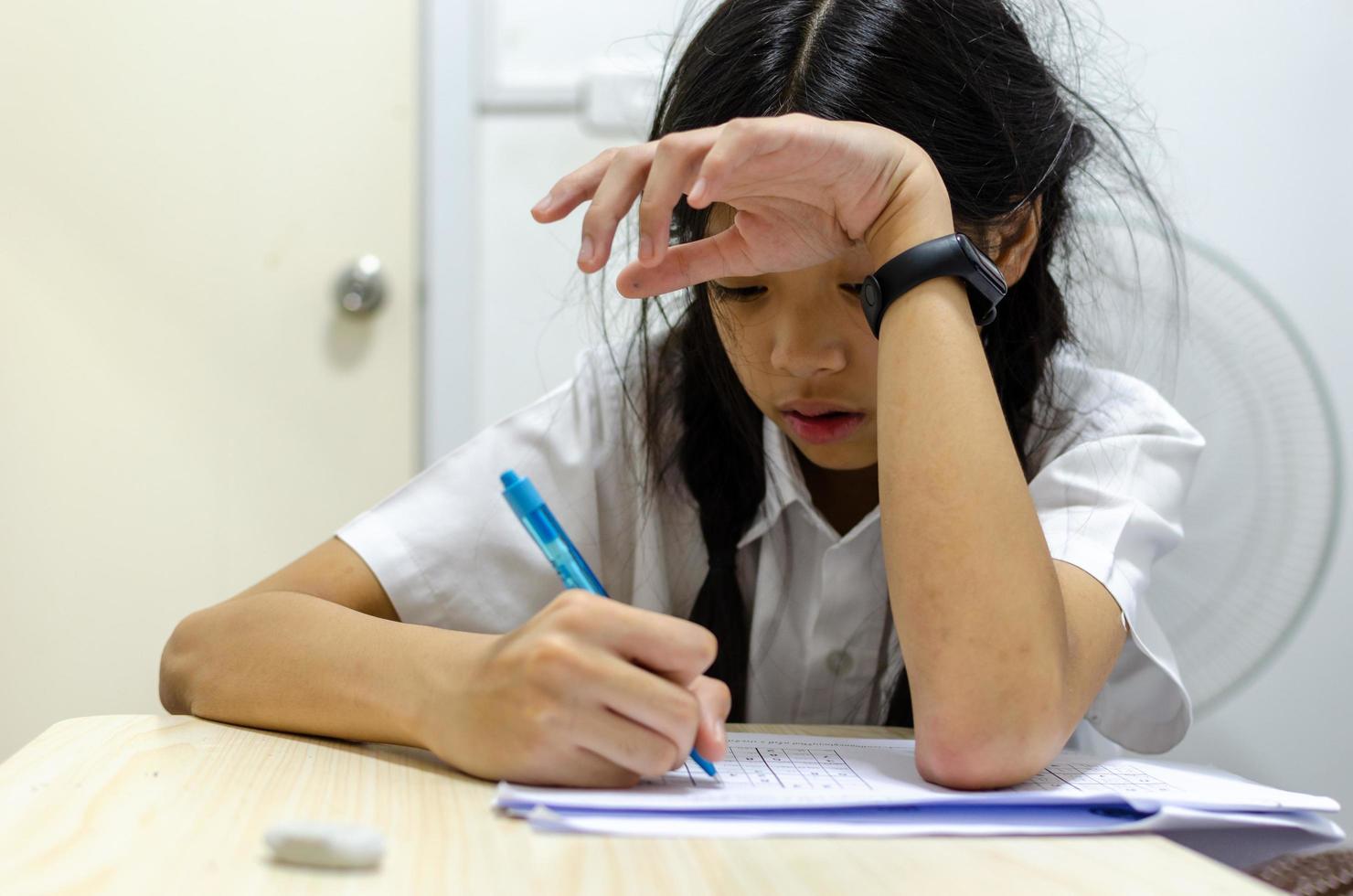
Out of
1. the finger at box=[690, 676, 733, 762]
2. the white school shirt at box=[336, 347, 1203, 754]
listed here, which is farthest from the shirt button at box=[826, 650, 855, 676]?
the finger at box=[690, 676, 733, 762]

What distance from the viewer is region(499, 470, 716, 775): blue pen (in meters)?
0.50

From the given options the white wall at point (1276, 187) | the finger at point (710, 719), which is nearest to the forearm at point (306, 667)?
the finger at point (710, 719)

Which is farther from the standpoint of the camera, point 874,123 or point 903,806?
point 874,123

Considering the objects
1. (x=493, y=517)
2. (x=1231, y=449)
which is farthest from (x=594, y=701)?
(x=1231, y=449)

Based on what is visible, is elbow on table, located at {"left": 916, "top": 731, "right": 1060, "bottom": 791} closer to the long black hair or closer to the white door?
the long black hair

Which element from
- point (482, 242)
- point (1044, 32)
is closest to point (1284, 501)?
point (1044, 32)

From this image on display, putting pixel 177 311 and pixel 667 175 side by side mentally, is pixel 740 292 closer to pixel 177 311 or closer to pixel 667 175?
pixel 667 175

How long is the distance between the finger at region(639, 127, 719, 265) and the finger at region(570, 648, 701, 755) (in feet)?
0.71

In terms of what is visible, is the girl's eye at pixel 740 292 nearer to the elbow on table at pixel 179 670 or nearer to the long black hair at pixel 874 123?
the long black hair at pixel 874 123

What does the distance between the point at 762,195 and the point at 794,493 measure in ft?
0.93

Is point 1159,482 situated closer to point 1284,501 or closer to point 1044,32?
point 1044,32

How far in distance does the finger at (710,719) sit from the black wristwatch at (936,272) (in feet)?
0.81

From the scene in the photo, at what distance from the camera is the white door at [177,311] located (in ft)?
4.62

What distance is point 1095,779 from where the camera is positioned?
0.55 meters
